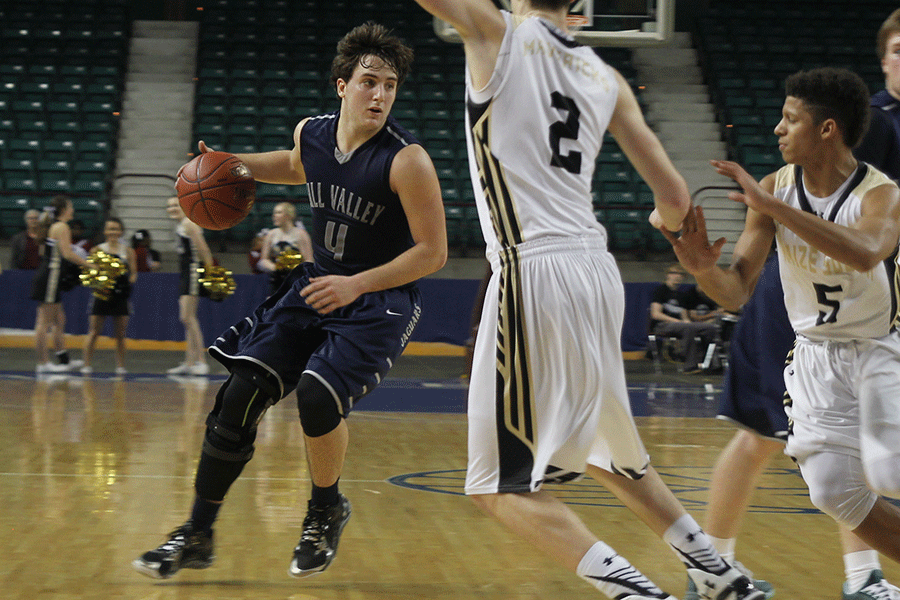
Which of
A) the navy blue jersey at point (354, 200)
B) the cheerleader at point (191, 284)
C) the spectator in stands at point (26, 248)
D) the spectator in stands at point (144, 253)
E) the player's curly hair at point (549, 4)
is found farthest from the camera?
the spectator in stands at point (144, 253)

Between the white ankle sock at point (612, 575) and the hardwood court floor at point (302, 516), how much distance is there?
0.74 metres

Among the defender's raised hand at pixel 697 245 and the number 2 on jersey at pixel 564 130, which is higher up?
the number 2 on jersey at pixel 564 130

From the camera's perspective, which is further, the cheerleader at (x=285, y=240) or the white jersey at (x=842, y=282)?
the cheerleader at (x=285, y=240)

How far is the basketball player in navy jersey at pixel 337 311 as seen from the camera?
3.05 metres

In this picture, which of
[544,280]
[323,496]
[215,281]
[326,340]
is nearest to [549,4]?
[544,280]

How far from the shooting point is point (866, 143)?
3.03m

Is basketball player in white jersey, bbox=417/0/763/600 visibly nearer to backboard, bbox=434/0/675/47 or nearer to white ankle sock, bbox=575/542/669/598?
white ankle sock, bbox=575/542/669/598

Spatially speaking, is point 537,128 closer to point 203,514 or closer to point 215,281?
point 203,514

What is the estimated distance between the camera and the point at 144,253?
12.4 m

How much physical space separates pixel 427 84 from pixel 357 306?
13562 mm

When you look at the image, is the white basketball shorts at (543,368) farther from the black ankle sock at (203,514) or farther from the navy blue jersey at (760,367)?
the black ankle sock at (203,514)

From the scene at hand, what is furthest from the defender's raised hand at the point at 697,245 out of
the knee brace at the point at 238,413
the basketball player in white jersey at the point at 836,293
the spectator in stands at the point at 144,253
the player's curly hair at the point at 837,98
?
the spectator in stands at the point at 144,253

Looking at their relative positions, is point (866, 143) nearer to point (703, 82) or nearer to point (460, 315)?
point (460, 315)

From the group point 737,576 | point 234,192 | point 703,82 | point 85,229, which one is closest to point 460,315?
point 85,229
